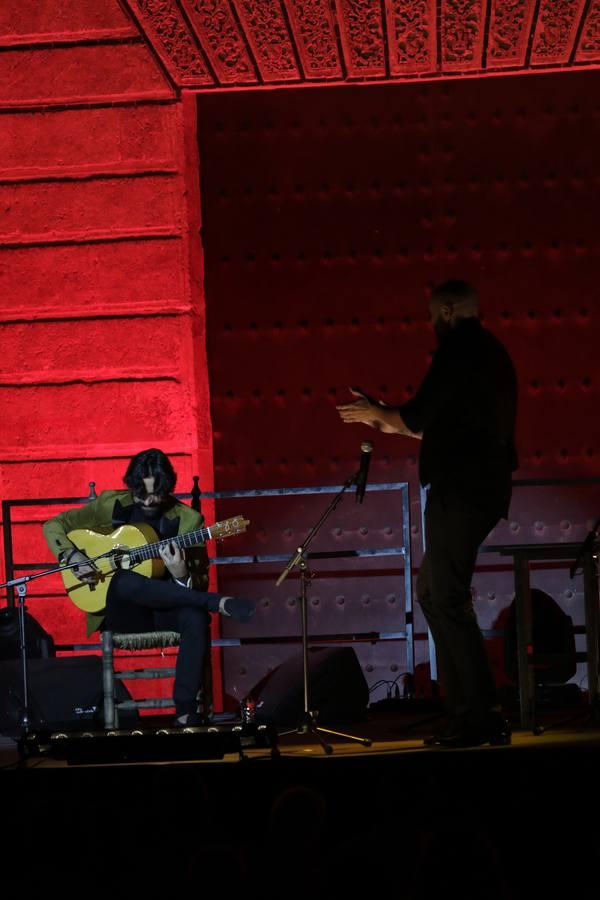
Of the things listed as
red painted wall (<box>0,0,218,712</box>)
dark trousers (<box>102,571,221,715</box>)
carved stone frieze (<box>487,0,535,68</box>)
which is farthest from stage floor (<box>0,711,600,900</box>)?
carved stone frieze (<box>487,0,535,68</box>)

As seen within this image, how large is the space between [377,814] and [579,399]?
12.9ft

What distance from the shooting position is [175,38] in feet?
20.8

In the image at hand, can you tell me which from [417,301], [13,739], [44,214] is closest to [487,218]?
[417,301]

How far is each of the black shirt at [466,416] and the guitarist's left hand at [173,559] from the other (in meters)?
1.36

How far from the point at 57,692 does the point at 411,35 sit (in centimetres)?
367

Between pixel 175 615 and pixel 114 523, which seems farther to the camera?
pixel 114 523

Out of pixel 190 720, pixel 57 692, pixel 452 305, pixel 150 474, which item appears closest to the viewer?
pixel 452 305

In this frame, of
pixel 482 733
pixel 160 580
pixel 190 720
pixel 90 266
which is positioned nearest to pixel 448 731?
pixel 482 733

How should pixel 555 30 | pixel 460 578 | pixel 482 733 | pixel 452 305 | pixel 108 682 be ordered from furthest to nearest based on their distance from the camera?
pixel 555 30, pixel 108 682, pixel 452 305, pixel 460 578, pixel 482 733

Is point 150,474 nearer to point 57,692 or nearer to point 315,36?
point 57,692

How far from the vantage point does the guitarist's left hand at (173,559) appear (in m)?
5.00

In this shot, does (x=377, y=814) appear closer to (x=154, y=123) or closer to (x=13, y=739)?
(x=13, y=739)

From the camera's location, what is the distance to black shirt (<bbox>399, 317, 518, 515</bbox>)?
396 centimetres

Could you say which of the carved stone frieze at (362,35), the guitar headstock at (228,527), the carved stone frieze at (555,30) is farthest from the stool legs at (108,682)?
the carved stone frieze at (555,30)
